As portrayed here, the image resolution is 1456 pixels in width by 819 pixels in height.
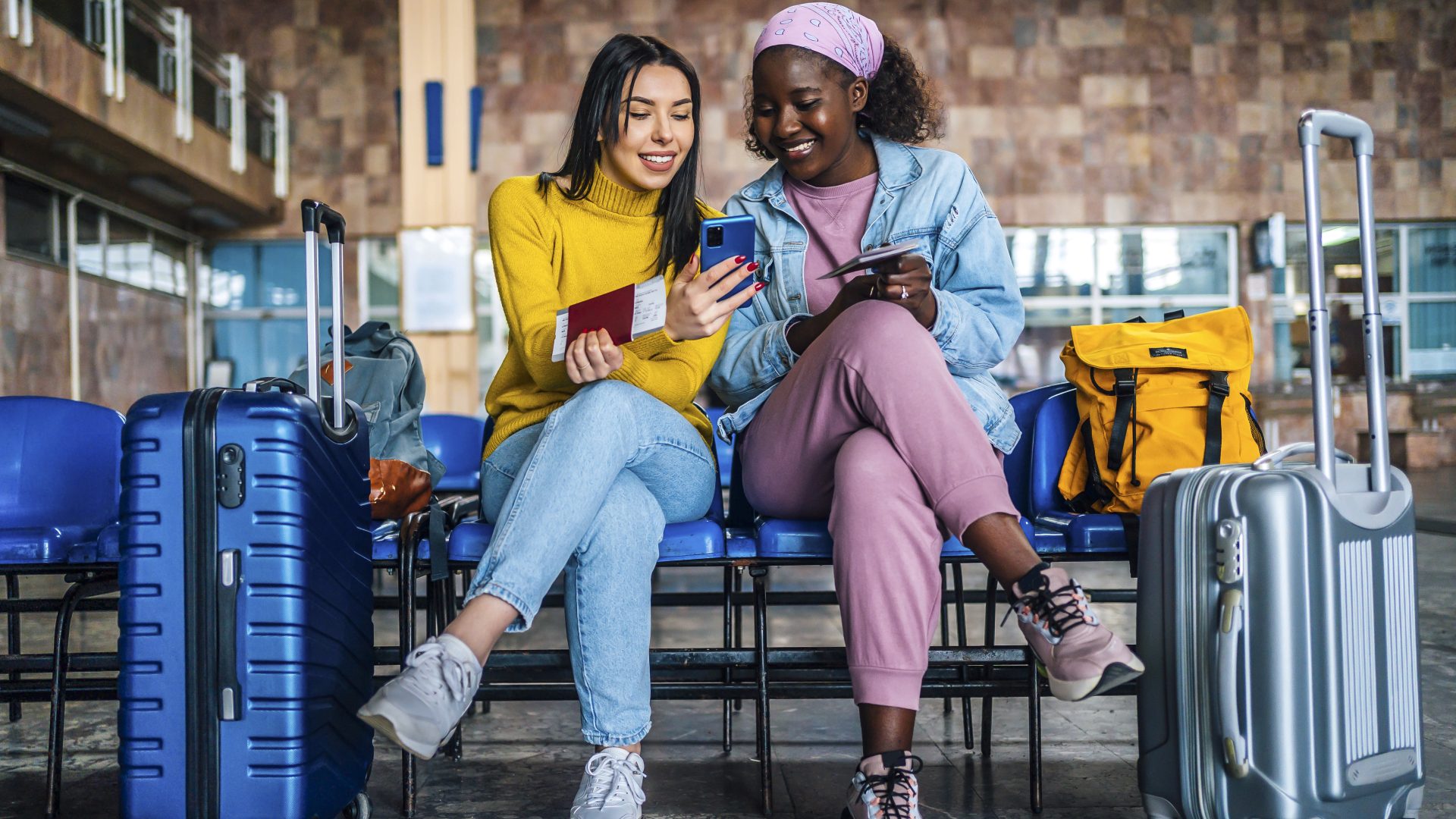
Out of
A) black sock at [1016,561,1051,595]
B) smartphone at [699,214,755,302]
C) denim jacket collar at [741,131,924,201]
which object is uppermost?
denim jacket collar at [741,131,924,201]

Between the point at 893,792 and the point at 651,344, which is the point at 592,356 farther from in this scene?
the point at 893,792

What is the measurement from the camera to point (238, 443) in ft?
5.14

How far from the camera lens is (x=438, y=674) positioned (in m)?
1.50

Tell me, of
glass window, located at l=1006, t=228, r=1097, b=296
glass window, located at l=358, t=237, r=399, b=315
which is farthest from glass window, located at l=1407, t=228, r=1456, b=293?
glass window, located at l=358, t=237, r=399, b=315

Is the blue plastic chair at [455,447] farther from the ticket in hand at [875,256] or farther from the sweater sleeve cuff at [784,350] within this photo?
the ticket in hand at [875,256]

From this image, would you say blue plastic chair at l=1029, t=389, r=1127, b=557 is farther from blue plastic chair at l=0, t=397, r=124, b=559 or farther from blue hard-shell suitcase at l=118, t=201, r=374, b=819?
blue plastic chair at l=0, t=397, r=124, b=559

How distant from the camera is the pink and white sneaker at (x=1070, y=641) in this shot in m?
1.53

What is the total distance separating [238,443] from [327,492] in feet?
0.53

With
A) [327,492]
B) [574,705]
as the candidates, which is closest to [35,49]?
[574,705]

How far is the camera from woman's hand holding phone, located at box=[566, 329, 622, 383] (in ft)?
5.66

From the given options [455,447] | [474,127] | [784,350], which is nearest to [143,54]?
[474,127]

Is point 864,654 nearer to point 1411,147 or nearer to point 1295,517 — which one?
point 1295,517

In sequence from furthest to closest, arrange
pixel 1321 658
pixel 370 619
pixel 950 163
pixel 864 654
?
pixel 950 163
pixel 370 619
pixel 864 654
pixel 1321 658

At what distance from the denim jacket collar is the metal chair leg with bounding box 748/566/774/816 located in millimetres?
806
